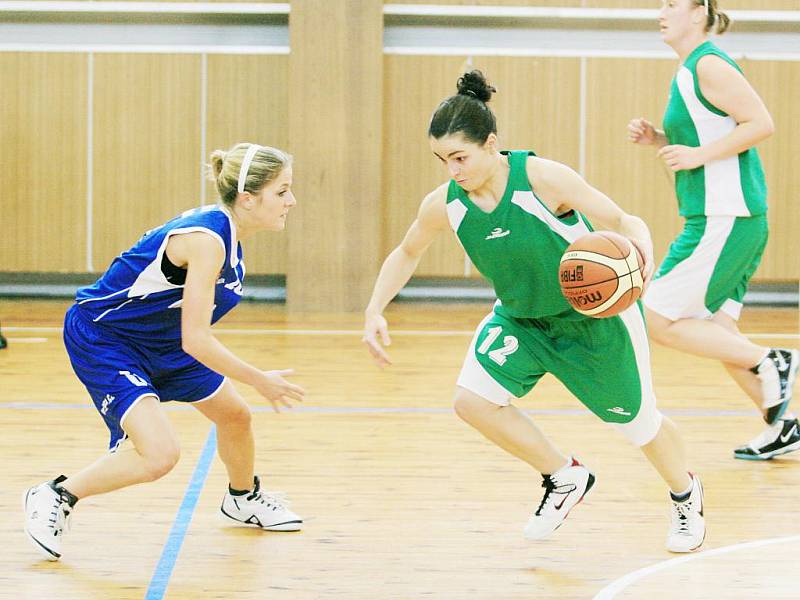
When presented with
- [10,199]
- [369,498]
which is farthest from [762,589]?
[10,199]

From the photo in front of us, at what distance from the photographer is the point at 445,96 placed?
27.6ft

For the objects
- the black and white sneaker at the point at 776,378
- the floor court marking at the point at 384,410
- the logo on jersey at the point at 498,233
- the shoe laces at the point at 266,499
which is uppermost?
the logo on jersey at the point at 498,233

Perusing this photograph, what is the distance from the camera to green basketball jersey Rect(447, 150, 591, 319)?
2.75 m

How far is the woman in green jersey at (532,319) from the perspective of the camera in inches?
107

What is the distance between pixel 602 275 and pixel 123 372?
1.20 metres

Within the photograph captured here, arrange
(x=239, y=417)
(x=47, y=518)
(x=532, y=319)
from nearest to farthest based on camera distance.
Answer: (x=47, y=518) < (x=532, y=319) < (x=239, y=417)

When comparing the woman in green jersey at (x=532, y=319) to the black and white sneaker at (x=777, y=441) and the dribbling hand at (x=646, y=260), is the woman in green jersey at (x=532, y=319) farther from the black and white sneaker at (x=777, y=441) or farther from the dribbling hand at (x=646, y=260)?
the black and white sneaker at (x=777, y=441)

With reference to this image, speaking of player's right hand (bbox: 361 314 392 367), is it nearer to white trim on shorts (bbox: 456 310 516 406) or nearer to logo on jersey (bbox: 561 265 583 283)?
white trim on shorts (bbox: 456 310 516 406)

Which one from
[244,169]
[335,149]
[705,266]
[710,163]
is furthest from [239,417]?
[335,149]

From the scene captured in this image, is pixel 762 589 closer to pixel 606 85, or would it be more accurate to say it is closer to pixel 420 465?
pixel 420 465

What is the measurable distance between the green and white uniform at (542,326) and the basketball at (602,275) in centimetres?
15

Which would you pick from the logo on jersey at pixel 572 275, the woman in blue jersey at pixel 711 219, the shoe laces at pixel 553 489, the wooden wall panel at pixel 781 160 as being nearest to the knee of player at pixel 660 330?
the woman in blue jersey at pixel 711 219

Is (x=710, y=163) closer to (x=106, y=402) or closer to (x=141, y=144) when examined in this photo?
(x=106, y=402)

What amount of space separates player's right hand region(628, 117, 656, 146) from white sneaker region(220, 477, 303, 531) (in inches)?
65.5
